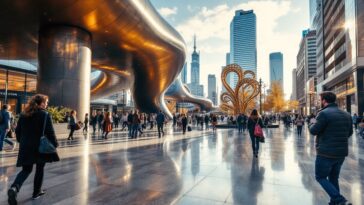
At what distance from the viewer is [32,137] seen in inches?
141

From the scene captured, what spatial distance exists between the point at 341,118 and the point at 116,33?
17658 millimetres

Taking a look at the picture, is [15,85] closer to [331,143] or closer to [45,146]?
[45,146]

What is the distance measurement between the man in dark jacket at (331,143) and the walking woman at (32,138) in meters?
4.16

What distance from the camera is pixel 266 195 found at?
3947 millimetres

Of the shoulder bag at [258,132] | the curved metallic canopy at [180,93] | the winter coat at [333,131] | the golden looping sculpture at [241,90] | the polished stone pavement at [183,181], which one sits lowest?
the polished stone pavement at [183,181]

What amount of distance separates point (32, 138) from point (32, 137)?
0.02 m

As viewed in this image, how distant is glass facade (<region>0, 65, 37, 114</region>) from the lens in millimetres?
31222

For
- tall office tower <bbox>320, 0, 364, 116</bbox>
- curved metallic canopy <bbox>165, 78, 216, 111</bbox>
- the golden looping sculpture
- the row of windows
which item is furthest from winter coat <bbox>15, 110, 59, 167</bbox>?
curved metallic canopy <bbox>165, 78, 216, 111</bbox>

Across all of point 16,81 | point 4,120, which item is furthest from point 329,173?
point 16,81

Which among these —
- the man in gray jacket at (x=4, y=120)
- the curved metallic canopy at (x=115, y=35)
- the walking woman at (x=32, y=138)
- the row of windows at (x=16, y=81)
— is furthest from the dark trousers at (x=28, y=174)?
the row of windows at (x=16, y=81)

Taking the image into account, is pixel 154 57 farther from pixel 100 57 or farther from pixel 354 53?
pixel 354 53

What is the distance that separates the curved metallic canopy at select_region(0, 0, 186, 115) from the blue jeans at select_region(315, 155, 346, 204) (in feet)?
48.5

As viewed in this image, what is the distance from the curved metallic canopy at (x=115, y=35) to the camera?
1421cm

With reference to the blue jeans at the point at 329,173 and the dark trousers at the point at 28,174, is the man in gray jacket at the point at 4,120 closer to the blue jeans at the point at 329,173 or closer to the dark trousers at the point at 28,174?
the dark trousers at the point at 28,174
